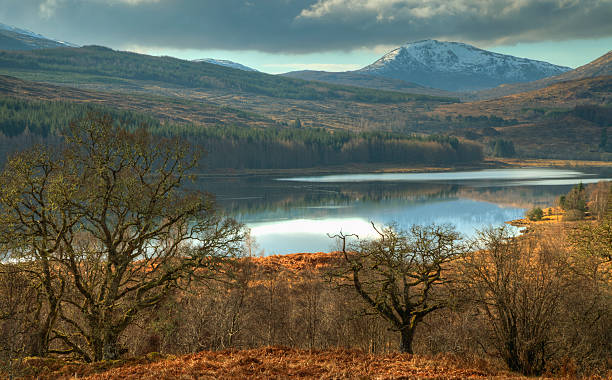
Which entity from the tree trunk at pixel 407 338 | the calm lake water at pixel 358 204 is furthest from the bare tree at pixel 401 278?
the calm lake water at pixel 358 204

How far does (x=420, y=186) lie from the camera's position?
482 ft

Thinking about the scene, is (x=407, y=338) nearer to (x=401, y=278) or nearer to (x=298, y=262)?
(x=401, y=278)

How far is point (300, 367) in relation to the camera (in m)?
14.5

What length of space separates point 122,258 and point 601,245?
84.3ft

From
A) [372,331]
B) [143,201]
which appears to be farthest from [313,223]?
[143,201]

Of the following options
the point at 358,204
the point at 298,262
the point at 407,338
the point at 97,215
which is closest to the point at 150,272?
the point at 97,215

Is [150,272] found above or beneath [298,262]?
above

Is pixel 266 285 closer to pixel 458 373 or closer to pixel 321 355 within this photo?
pixel 321 355

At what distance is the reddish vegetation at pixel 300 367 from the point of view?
45.0ft

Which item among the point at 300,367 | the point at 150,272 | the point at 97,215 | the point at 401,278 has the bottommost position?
the point at 300,367

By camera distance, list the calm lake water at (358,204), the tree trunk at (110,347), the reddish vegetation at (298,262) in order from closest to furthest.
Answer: the tree trunk at (110,347) → the reddish vegetation at (298,262) → the calm lake water at (358,204)

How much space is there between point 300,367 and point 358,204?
311 ft

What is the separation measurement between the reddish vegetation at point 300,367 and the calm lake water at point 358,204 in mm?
48462

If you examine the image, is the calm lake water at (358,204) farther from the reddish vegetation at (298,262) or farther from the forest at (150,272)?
the forest at (150,272)
